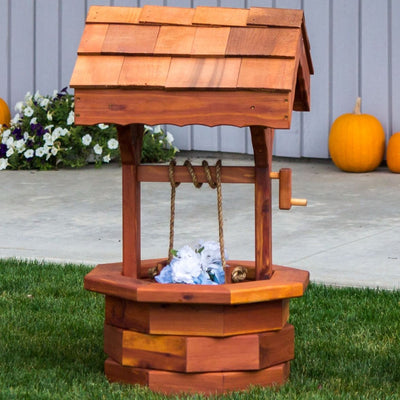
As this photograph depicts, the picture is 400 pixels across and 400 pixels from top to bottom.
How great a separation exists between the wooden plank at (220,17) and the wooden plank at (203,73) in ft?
0.58

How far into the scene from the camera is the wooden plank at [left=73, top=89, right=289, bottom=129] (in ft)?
10.2

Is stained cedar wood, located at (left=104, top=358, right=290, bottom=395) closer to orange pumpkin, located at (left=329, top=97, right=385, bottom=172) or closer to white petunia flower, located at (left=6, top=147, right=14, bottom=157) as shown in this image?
orange pumpkin, located at (left=329, top=97, right=385, bottom=172)

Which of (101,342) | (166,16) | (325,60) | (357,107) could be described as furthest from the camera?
(325,60)

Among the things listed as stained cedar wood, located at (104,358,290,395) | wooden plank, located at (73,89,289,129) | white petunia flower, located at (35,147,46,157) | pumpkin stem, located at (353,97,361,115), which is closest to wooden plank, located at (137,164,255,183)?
wooden plank, located at (73,89,289,129)

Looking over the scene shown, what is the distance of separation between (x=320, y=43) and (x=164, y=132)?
1.69 metres

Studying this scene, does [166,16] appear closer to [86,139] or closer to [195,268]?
[195,268]

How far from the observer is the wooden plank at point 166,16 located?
3340 millimetres

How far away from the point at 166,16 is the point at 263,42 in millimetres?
363

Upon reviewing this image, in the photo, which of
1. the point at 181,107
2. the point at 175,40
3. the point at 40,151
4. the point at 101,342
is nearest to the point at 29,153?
the point at 40,151

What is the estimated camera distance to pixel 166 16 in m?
3.36

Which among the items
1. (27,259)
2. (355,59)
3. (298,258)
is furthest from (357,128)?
(27,259)

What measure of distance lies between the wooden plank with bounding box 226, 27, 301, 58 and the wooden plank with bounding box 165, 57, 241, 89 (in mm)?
47

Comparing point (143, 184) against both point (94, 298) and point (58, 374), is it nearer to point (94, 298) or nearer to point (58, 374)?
point (94, 298)

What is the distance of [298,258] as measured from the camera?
5359 mm
